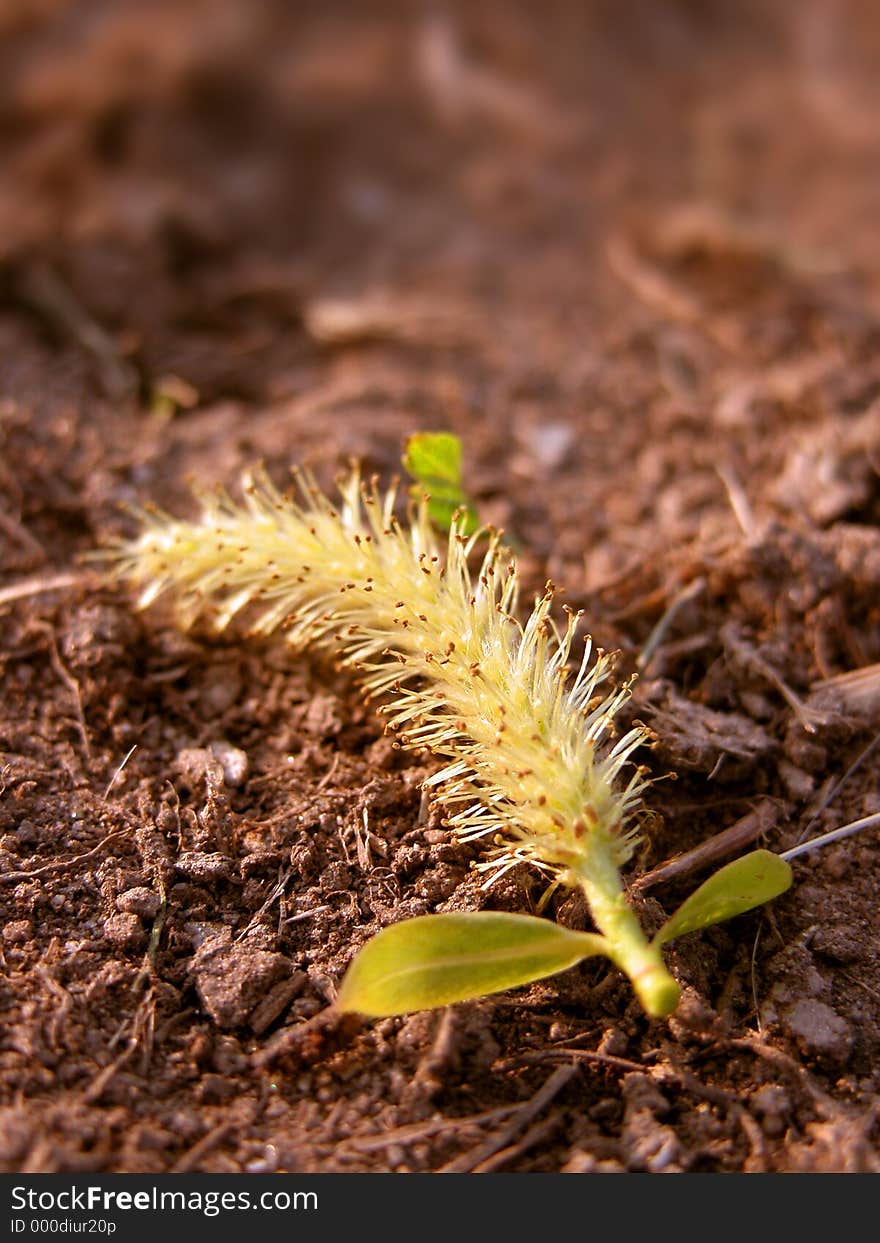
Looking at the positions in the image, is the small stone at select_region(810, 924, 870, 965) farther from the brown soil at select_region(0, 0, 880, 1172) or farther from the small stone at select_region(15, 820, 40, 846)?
the small stone at select_region(15, 820, 40, 846)

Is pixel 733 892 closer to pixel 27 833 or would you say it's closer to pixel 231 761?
pixel 231 761

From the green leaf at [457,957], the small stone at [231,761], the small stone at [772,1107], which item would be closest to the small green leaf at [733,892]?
the green leaf at [457,957]

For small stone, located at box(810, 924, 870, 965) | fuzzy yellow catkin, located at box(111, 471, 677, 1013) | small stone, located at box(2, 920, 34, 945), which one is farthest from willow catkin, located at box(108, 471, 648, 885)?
small stone, located at box(2, 920, 34, 945)

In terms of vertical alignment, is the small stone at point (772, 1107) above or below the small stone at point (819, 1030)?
below

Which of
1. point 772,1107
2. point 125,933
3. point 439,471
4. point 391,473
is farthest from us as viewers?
point 391,473

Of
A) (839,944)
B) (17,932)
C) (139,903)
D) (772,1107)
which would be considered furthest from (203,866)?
(839,944)

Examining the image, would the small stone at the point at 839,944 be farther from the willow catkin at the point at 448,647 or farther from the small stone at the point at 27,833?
the small stone at the point at 27,833
